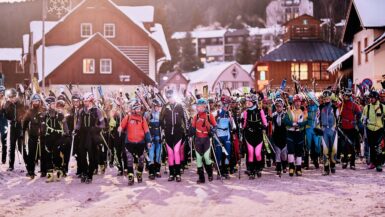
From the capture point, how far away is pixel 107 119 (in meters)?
15.9

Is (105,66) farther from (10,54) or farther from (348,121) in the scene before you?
(10,54)

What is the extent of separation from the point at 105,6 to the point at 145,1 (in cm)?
4019

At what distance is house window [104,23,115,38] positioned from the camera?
48156 millimetres

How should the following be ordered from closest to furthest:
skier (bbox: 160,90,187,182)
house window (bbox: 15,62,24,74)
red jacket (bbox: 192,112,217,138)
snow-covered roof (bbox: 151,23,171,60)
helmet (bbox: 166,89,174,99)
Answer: red jacket (bbox: 192,112,217,138) → skier (bbox: 160,90,187,182) → helmet (bbox: 166,89,174,99) → snow-covered roof (bbox: 151,23,171,60) → house window (bbox: 15,62,24,74)

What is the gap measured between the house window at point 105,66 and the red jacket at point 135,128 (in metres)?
32.5

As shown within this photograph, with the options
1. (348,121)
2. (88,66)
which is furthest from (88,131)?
(88,66)

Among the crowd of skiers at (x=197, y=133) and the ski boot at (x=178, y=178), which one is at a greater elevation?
the crowd of skiers at (x=197, y=133)

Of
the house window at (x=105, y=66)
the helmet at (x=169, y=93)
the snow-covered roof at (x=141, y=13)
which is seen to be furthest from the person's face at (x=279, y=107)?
the snow-covered roof at (x=141, y=13)

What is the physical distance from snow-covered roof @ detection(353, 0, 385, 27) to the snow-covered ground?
741 inches

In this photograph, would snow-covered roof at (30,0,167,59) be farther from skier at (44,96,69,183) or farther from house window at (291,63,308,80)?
skier at (44,96,69,183)

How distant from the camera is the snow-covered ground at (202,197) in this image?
945cm

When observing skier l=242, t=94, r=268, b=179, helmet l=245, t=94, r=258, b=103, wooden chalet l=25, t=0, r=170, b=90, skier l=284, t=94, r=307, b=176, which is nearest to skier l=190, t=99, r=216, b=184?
skier l=242, t=94, r=268, b=179

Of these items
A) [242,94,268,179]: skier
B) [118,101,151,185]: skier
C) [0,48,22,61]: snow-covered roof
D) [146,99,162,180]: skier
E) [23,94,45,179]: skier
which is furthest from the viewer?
[0,48,22,61]: snow-covered roof

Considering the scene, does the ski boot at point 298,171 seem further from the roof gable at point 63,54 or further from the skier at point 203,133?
the roof gable at point 63,54
